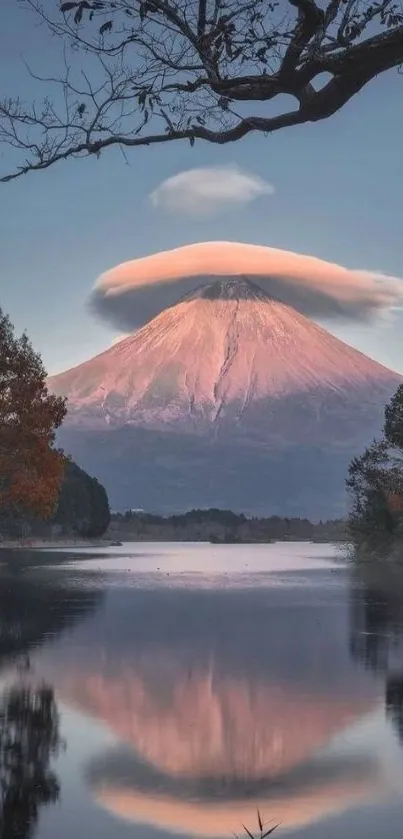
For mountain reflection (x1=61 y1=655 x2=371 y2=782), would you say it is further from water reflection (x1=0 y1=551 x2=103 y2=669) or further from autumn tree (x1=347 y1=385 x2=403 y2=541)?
autumn tree (x1=347 y1=385 x2=403 y2=541)

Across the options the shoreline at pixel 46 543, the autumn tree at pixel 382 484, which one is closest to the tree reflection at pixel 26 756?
the autumn tree at pixel 382 484

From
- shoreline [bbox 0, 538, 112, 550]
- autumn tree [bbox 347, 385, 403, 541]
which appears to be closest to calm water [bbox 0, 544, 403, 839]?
autumn tree [bbox 347, 385, 403, 541]

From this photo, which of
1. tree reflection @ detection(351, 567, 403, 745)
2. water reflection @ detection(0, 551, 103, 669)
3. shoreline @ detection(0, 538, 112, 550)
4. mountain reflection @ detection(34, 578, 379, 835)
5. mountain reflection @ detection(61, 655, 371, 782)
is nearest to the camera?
mountain reflection @ detection(34, 578, 379, 835)

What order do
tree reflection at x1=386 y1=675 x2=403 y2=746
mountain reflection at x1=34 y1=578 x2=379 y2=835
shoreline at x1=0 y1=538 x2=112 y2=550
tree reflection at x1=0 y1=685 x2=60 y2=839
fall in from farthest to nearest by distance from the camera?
shoreline at x1=0 y1=538 x2=112 y2=550, tree reflection at x1=386 y1=675 x2=403 y2=746, mountain reflection at x1=34 y1=578 x2=379 y2=835, tree reflection at x1=0 y1=685 x2=60 y2=839

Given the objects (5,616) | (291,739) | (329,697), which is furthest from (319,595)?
(291,739)

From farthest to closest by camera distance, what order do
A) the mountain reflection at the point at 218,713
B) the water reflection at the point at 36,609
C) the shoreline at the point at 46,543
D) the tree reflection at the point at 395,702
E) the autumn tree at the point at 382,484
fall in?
the shoreline at the point at 46,543 < the autumn tree at the point at 382,484 < the water reflection at the point at 36,609 < the tree reflection at the point at 395,702 < the mountain reflection at the point at 218,713

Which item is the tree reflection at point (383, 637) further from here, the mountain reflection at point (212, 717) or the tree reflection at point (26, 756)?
the tree reflection at point (26, 756)

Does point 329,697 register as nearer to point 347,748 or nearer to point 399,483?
point 347,748
